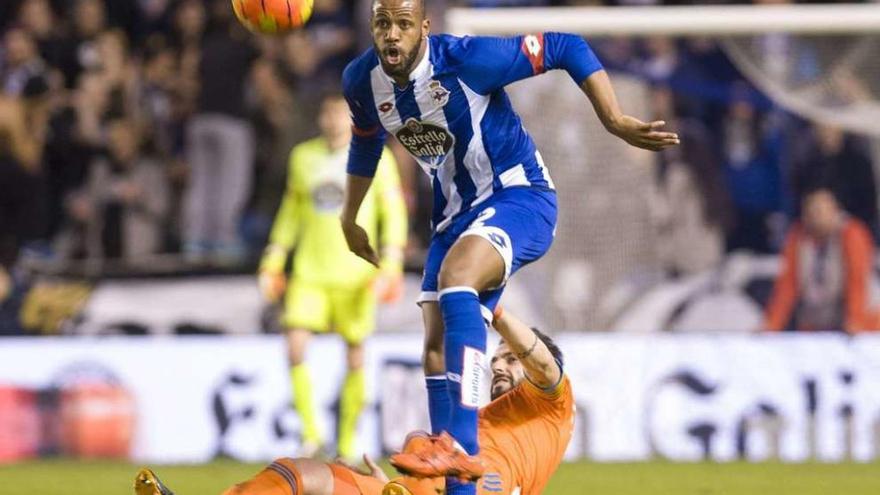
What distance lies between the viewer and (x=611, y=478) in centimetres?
1048

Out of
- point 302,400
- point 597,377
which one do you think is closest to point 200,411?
point 302,400

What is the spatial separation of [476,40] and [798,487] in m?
3.92

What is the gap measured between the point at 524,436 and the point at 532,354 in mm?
339

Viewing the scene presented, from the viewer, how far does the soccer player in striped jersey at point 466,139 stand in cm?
663

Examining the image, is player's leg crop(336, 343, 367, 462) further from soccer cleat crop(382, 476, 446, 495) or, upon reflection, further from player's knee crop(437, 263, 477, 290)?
soccer cleat crop(382, 476, 446, 495)

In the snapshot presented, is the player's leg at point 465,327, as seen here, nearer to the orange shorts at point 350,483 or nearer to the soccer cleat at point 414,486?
the soccer cleat at point 414,486

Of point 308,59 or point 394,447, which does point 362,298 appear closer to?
A: point 394,447

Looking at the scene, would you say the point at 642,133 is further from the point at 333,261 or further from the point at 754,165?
the point at 754,165

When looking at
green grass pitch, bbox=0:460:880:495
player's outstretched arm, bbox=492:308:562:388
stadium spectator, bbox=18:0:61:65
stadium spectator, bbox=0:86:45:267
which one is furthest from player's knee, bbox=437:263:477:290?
stadium spectator, bbox=18:0:61:65

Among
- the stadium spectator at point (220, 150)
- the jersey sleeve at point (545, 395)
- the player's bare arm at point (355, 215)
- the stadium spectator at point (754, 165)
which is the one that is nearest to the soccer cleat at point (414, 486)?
the jersey sleeve at point (545, 395)

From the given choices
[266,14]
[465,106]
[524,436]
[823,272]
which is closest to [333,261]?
[823,272]

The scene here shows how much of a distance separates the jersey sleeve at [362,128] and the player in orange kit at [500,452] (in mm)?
998

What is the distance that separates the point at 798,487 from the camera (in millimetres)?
9758

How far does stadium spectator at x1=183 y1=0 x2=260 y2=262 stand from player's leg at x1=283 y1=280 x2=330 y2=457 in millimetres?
2683
